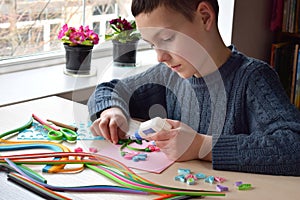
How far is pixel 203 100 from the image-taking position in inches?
54.7

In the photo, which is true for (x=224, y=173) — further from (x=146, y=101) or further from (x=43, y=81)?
(x=43, y=81)

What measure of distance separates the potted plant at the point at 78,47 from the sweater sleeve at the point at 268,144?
2.83ft

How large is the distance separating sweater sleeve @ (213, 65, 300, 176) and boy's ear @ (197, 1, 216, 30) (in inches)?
8.8

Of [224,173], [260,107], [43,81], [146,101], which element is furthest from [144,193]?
[43,81]

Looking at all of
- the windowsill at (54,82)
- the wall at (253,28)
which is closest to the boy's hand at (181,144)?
the windowsill at (54,82)

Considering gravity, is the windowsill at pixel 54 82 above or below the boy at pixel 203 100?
below

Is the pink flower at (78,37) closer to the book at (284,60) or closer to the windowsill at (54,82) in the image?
the windowsill at (54,82)

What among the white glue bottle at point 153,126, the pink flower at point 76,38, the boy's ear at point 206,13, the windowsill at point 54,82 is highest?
the boy's ear at point 206,13

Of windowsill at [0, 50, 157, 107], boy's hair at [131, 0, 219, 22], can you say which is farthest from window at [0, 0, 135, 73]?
boy's hair at [131, 0, 219, 22]

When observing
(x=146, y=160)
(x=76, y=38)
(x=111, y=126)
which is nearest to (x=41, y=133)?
(x=111, y=126)

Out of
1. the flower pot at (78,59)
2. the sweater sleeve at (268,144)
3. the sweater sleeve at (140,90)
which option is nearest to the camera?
the sweater sleeve at (268,144)

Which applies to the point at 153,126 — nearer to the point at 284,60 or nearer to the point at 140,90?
the point at 140,90

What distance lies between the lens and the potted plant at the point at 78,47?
1923 millimetres

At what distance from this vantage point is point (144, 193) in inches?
38.3
